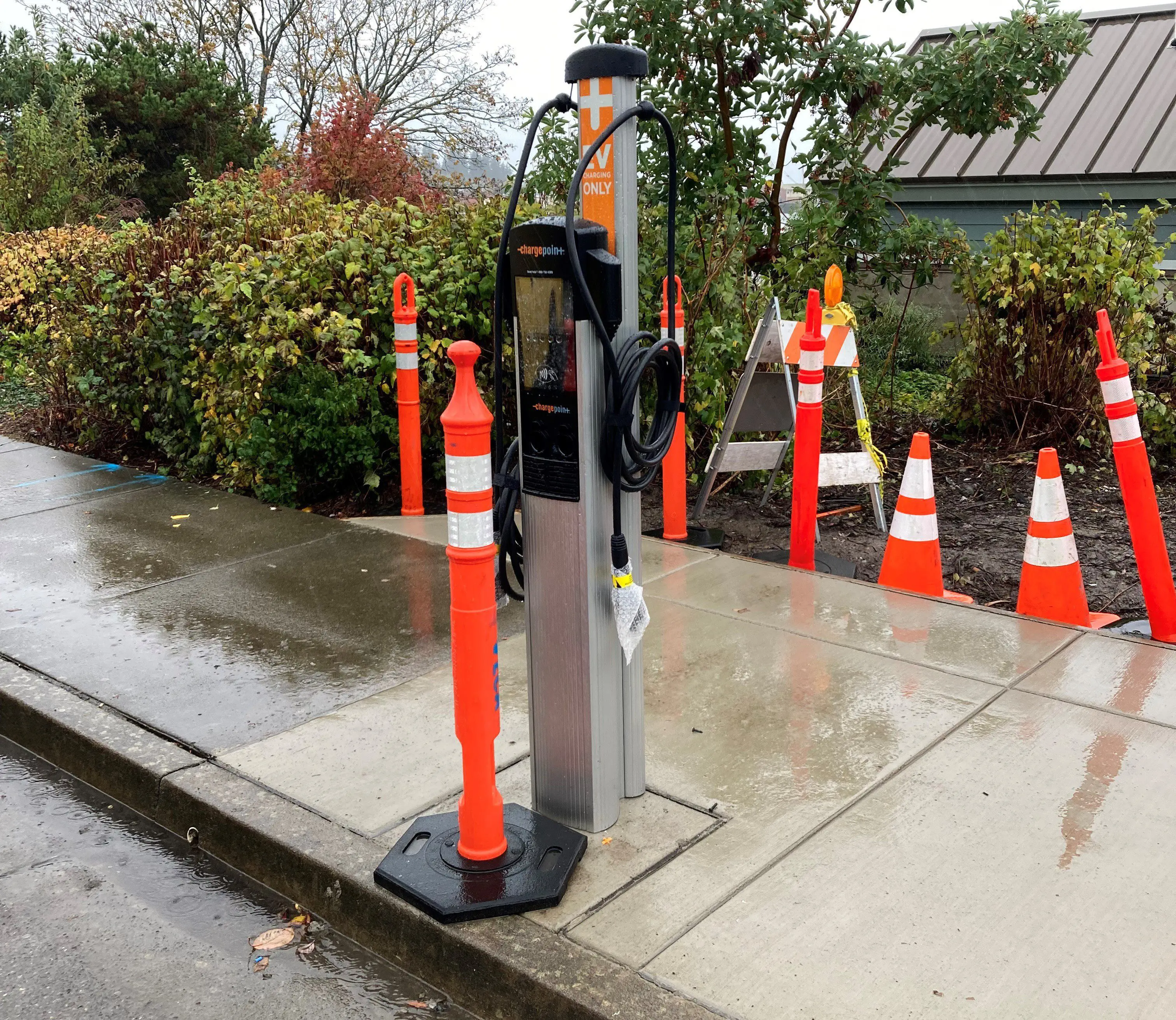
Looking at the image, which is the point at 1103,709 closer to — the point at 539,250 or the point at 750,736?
the point at 750,736

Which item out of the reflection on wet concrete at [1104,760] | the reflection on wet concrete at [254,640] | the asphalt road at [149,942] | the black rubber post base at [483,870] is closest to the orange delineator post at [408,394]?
the reflection on wet concrete at [254,640]

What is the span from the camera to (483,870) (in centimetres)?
294

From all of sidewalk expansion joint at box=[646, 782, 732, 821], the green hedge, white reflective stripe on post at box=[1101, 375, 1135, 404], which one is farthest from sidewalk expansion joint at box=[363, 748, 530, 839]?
the green hedge

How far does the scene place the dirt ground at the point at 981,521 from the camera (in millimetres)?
5637

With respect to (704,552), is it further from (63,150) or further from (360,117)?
(63,150)

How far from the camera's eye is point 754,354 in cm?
619

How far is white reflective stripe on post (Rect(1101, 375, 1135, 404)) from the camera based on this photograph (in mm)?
4531

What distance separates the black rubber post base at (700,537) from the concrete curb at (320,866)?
121 inches

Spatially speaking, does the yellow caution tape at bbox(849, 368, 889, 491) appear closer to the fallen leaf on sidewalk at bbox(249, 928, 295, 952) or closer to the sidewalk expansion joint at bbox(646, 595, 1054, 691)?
the sidewalk expansion joint at bbox(646, 595, 1054, 691)

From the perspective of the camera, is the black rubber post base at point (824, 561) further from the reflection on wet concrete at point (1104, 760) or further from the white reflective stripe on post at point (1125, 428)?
the reflection on wet concrete at point (1104, 760)

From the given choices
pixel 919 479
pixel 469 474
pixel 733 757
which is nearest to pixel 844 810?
pixel 733 757

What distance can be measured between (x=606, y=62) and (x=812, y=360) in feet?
9.50

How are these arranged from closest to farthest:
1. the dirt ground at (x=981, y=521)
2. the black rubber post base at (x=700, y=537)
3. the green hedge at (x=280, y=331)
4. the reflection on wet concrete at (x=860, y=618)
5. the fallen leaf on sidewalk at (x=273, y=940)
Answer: the fallen leaf on sidewalk at (x=273, y=940)
the reflection on wet concrete at (x=860, y=618)
the dirt ground at (x=981, y=521)
the black rubber post base at (x=700, y=537)
the green hedge at (x=280, y=331)

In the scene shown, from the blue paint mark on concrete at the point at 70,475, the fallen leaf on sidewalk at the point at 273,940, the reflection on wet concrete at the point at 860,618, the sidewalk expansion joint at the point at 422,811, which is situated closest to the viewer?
the fallen leaf on sidewalk at the point at 273,940
